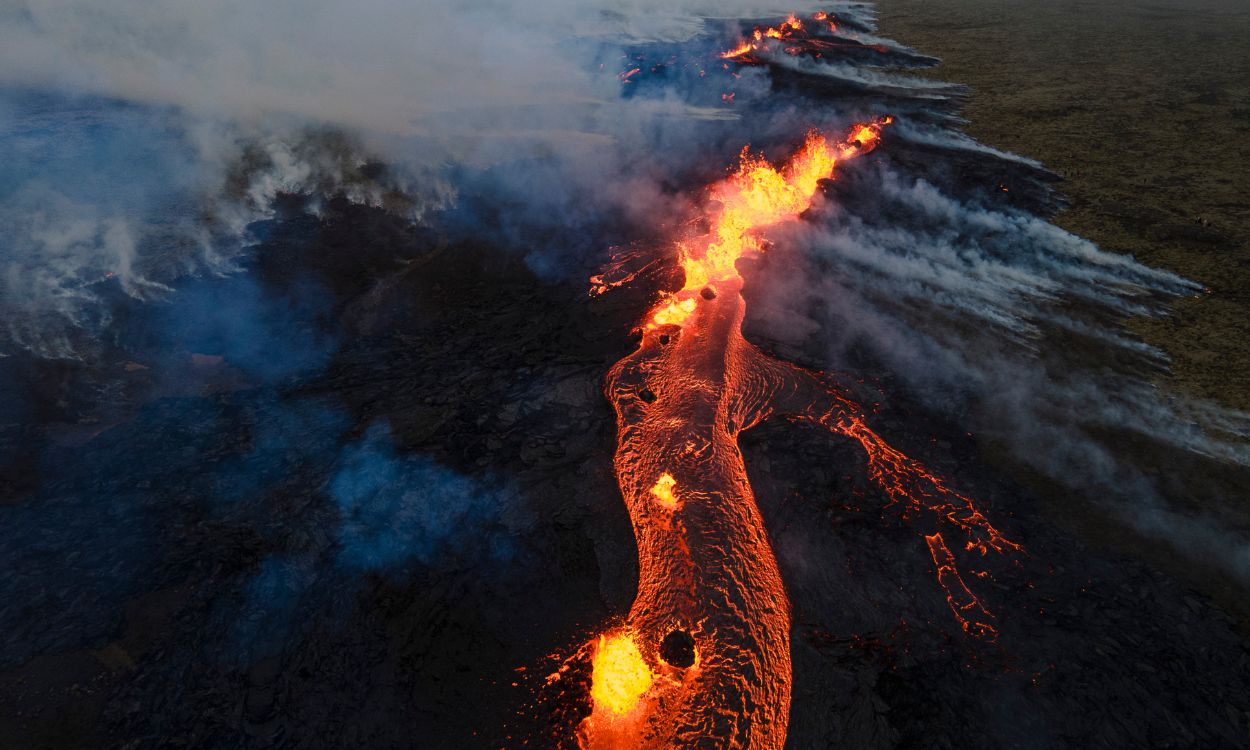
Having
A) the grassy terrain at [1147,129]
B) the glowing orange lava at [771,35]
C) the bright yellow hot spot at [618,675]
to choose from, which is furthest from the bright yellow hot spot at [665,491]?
the glowing orange lava at [771,35]

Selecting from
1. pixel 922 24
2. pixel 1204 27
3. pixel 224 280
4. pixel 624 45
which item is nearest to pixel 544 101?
pixel 624 45

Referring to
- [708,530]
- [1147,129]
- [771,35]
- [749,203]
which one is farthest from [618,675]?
[771,35]

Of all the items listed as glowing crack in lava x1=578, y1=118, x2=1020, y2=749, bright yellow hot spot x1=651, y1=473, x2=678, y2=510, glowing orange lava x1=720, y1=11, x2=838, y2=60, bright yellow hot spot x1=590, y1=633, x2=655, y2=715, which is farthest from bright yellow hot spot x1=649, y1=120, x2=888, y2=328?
glowing orange lava x1=720, y1=11, x2=838, y2=60

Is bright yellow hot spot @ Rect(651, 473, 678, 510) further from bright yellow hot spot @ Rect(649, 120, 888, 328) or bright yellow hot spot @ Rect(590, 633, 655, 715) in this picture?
bright yellow hot spot @ Rect(649, 120, 888, 328)

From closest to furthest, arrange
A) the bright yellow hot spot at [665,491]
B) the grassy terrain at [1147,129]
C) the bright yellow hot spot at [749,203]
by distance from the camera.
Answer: the bright yellow hot spot at [665,491], the grassy terrain at [1147,129], the bright yellow hot spot at [749,203]

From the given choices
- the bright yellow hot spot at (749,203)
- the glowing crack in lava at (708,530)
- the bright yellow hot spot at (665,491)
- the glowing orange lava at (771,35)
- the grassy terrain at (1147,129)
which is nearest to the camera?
the glowing crack in lava at (708,530)

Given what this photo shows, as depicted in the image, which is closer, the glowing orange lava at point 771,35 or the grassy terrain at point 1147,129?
the grassy terrain at point 1147,129

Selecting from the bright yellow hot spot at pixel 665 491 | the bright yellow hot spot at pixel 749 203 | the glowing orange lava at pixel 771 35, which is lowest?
the bright yellow hot spot at pixel 665 491

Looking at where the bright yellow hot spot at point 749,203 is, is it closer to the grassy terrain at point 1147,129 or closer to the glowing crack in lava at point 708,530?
the glowing crack in lava at point 708,530
